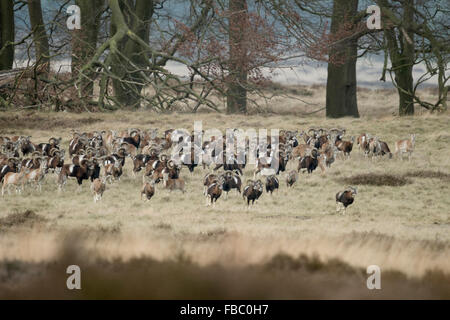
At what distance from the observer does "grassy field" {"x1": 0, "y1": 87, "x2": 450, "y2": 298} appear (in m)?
3.47

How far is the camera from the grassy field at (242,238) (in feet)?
11.4

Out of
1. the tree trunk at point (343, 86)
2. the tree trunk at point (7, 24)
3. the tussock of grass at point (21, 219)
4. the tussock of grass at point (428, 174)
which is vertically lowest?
the tussock of grass at point (21, 219)

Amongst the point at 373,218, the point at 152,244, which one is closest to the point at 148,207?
the point at 152,244

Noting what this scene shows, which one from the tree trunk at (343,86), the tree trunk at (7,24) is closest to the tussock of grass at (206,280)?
the tree trunk at (343,86)

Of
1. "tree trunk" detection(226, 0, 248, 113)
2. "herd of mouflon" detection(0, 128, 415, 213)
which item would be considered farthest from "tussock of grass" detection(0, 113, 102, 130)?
"tree trunk" detection(226, 0, 248, 113)

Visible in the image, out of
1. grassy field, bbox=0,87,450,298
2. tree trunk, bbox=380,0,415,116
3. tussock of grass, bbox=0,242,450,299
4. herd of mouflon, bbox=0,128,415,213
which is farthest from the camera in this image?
tree trunk, bbox=380,0,415,116

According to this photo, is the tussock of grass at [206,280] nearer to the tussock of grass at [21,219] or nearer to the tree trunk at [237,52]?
the tussock of grass at [21,219]

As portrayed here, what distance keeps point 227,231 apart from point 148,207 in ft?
4.40

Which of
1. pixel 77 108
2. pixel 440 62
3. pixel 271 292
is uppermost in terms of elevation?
pixel 440 62

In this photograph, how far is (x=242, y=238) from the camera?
417 centimetres

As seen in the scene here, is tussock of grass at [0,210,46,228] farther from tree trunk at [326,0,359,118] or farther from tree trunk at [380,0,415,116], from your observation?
tree trunk at [326,0,359,118]

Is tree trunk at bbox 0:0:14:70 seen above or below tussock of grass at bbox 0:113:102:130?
above

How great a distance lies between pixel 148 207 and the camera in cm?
553

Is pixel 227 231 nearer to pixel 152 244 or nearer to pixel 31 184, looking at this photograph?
pixel 152 244
